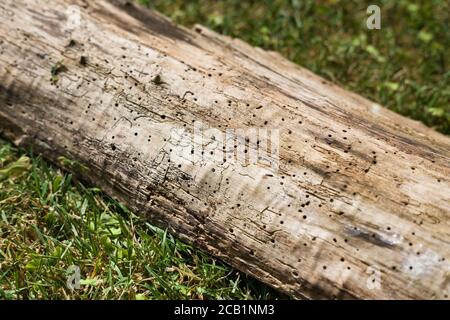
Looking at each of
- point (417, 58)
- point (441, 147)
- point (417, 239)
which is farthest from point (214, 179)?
point (417, 58)

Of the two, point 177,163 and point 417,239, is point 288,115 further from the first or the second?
point 417,239

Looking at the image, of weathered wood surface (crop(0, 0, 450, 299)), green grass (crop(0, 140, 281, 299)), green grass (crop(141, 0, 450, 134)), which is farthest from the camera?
green grass (crop(141, 0, 450, 134))

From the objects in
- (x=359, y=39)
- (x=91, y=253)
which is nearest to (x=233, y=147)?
(x=91, y=253)

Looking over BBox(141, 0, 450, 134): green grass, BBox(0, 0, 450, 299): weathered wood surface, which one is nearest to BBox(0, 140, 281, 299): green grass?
BBox(0, 0, 450, 299): weathered wood surface

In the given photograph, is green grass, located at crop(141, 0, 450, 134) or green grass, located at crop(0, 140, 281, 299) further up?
green grass, located at crop(141, 0, 450, 134)

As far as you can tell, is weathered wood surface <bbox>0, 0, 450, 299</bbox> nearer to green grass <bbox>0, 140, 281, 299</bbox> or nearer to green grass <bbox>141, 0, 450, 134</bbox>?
green grass <bbox>0, 140, 281, 299</bbox>

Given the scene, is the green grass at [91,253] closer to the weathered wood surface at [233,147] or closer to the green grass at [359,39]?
the weathered wood surface at [233,147]

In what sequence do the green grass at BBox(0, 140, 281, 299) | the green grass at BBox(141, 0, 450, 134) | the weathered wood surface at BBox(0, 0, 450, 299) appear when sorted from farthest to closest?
the green grass at BBox(141, 0, 450, 134) < the green grass at BBox(0, 140, 281, 299) < the weathered wood surface at BBox(0, 0, 450, 299)
